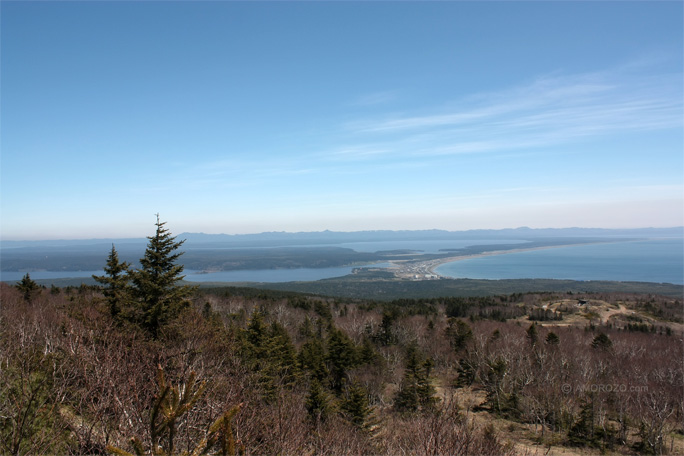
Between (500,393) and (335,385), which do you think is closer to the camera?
(500,393)

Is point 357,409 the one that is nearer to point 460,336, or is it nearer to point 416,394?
point 416,394

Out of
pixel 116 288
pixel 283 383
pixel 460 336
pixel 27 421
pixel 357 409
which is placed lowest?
pixel 460 336

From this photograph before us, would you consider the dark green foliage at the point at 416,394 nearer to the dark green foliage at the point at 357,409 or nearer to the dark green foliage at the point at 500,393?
the dark green foliage at the point at 357,409

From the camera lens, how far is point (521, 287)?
139 metres

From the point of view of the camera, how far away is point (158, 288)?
16.4 metres

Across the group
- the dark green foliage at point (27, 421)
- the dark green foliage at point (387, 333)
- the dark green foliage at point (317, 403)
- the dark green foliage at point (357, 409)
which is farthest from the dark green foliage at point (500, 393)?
the dark green foliage at point (27, 421)

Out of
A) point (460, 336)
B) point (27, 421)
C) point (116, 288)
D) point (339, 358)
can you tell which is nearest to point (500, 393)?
point (460, 336)

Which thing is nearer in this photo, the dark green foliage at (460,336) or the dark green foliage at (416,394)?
the dark green foliage at (416,394)

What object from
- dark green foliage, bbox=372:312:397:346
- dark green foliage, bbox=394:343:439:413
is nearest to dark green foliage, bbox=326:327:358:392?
dark green foliage, bbox=394:343:439:413

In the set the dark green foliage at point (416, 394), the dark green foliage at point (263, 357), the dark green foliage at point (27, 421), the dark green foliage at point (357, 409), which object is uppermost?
the dark green foliage at point (27, 421)

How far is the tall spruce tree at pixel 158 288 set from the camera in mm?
16203

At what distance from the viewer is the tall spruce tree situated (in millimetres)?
16203

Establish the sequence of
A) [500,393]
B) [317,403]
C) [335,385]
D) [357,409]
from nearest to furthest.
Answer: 1. [317,403]
2. [357,409]
3. [500,393]
4. [335,385]

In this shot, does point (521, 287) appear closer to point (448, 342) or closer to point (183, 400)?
point (448, 342)
